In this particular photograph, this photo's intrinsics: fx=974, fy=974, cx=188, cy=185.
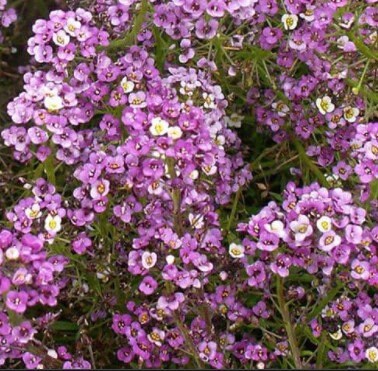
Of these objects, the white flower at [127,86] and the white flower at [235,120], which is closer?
the white flower at [127,86]

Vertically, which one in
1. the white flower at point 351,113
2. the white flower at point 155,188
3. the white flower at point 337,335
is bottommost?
the white flower at point 337,335

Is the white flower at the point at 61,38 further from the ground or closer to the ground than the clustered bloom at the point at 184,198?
further from the ground

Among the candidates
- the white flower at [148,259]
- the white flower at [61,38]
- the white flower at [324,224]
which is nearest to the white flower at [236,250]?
the white flower at [148,259]

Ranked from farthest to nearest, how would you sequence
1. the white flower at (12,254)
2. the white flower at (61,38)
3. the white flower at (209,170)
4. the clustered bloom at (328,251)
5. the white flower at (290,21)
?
the white flower at (290,21) → the white flower at (61,38) → the white flower at (209,170) → the clustered bloom at (328,251) → the white flower at (12,254)

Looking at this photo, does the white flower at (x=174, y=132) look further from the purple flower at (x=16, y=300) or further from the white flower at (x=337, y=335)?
the white flower at (x=337, y=335)

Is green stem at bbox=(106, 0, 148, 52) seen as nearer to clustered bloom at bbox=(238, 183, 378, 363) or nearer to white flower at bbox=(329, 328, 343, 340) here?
clustered bloom at bbox=(238, 183, 378, 363)

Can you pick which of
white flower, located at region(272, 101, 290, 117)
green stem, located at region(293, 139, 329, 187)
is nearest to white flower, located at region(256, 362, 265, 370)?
green stem, located at region(293, 139, 329, 187)

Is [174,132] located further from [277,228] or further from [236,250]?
[236,250]
